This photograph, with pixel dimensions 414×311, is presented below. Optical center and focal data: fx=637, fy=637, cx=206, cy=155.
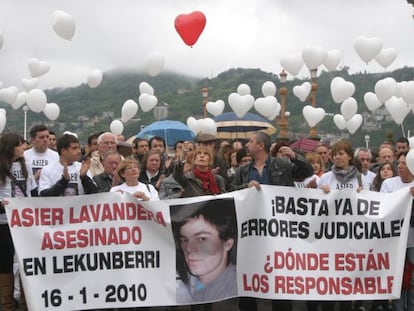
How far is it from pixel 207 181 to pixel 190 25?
7.03m

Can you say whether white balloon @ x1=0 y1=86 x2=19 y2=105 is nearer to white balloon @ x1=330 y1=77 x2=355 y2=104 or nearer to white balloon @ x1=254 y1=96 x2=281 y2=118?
white balloon @ x1=254 y1=96 x2=281 y2=118

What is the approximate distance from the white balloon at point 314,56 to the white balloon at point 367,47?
1465 mm

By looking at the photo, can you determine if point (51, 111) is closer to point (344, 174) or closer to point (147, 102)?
point (147, 102)

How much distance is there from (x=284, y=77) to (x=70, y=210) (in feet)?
53.4

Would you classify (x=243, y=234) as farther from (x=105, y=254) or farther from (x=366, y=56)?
(x=366, y=56)

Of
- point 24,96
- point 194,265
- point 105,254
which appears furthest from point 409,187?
point 24,96

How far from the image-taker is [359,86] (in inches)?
1574

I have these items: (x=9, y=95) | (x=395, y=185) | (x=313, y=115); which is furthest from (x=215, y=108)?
(x=395, y=185)

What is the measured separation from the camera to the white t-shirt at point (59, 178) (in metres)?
5.95

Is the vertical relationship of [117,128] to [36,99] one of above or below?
below

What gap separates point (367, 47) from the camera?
14.4 meters

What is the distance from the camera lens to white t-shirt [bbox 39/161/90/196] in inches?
234

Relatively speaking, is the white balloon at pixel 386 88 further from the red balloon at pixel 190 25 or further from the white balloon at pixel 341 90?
the red balloon at pixel 190 25

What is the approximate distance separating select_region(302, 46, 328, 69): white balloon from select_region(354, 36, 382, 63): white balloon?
1.46 metres
